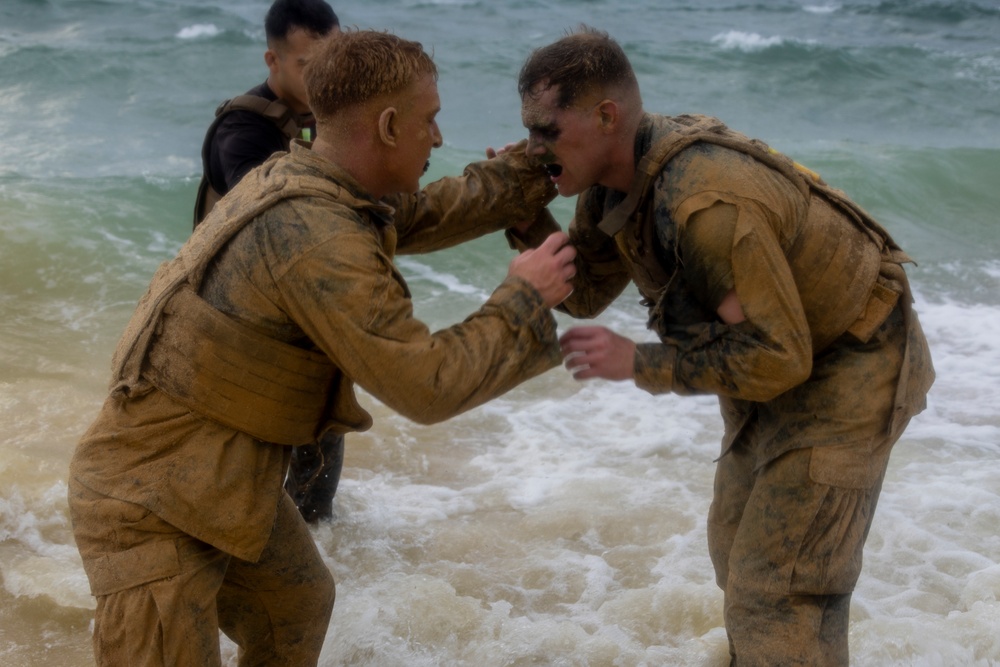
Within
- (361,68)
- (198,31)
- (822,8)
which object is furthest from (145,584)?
(822,8)

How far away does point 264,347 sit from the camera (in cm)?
285

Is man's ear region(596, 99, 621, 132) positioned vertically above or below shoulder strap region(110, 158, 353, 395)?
above

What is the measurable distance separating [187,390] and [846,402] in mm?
1814

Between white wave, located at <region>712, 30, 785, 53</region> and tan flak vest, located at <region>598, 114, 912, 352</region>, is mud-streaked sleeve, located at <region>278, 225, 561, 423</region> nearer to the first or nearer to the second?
tan flak vest, located at <region>598, 114, 912, 352</region>

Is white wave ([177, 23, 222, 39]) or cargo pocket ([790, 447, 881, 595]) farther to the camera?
white wave ([177, 23, 222, 39])

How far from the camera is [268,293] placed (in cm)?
277

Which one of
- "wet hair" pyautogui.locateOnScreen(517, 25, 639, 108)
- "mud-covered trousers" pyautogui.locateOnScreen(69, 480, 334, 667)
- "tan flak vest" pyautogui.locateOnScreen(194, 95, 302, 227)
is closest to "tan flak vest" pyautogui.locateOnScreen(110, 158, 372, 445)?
"mud-covered trousers" pyautogui.locateOnScreen(69, 480, 334, 667)

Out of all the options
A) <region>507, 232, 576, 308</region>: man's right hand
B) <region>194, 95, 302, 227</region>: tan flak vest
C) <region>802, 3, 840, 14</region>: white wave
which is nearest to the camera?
<region>507, 232, 576, 308</region>: man's right hand

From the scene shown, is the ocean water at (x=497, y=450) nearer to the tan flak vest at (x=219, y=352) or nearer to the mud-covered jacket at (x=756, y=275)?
the mud-covered jacket at (x=756, y=275)

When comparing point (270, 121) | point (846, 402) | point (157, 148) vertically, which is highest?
point (270, 121)

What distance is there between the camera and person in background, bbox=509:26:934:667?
10.0 ft

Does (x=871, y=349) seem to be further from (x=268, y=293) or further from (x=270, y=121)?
(x=270, y=121)

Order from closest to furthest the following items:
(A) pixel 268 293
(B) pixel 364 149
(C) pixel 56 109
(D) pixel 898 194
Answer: (A) pixel 268 293 < (B) pixel 364 149 < (D) pixel 898 194 < (C) pixel 56 109

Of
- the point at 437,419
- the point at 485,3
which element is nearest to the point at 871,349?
the point at 437,419
